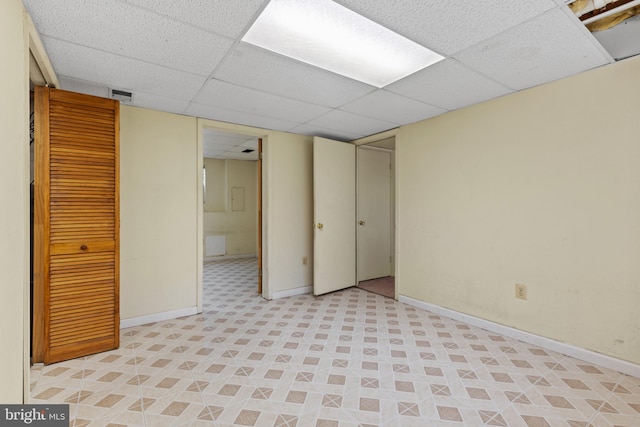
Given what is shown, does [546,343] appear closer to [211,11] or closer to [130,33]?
[211,11]

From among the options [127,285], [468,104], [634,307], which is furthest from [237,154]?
[634,307]

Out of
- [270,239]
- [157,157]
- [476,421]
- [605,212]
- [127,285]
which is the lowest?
[476,421]

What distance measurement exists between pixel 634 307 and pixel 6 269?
3.75m

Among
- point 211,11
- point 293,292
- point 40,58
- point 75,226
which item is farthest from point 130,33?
point 293,292

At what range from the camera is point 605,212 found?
87.6 inches

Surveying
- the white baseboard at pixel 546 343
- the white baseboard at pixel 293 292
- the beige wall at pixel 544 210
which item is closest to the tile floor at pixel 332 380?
the white baseboard at pixel 546 343

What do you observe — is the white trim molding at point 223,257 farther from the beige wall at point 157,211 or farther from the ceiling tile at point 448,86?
the ceiling tile at point 448,86

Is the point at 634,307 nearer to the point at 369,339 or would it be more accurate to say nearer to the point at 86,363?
the point at 369,339

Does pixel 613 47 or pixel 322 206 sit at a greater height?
pixel 613 47

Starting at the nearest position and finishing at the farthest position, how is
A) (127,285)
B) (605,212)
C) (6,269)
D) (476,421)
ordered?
(6,269)
(476,421)
(605,212)
(127,285)

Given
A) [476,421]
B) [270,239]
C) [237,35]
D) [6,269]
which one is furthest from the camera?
[270,239]

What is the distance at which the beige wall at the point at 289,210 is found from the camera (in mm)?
3980

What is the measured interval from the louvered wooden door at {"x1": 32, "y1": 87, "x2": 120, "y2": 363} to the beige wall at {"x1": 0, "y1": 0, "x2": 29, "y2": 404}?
2.60 feet

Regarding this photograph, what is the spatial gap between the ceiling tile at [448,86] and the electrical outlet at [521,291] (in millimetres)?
1787
